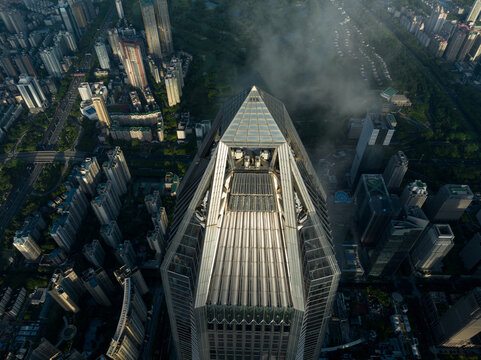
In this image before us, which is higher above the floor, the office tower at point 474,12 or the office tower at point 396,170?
the office tower at point 474,12

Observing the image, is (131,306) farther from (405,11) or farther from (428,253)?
(405,11)

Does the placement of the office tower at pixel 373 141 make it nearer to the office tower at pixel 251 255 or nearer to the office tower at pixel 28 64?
the office tower at pixel 251 255

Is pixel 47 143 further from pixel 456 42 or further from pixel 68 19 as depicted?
pixel 456 42

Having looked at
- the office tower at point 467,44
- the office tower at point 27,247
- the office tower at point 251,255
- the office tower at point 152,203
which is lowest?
the office tower at point 27,247

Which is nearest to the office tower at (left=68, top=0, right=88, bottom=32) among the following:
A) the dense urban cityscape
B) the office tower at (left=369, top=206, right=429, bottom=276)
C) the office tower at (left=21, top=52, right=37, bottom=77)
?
Answer: the dense urban cityscape

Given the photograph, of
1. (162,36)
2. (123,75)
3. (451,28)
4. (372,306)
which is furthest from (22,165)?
(451,28)

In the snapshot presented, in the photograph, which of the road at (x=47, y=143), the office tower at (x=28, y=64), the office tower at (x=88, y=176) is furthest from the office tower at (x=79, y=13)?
the office tower at (x=88, y=176)
